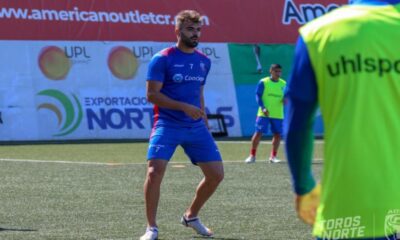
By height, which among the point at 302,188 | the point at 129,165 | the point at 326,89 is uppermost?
the point at 326,89

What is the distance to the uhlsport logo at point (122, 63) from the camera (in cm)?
2681

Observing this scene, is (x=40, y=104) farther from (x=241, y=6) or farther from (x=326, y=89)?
(x=326, y=89)

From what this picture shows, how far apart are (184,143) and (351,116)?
5.41 metres

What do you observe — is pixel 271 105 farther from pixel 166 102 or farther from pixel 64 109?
pixel 166 102

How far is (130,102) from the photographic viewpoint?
88.0ft

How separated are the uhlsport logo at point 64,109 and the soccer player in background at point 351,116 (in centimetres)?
2206

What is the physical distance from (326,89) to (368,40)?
0.24 metres

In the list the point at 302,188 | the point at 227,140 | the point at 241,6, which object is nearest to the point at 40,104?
the point at 227,140

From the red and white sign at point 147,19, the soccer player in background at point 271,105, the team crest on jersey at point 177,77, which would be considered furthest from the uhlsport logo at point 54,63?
the team crest on jersey at point 177,77

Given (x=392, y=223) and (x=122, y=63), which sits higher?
(x=392, y=223)

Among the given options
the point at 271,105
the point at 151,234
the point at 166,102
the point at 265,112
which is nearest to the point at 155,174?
the point at 151,234

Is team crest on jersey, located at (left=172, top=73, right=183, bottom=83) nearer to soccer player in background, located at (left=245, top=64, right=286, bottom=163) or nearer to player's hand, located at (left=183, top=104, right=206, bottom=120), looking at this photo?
player's hand, located at (left=183, top=104, right=206, bottom=120)

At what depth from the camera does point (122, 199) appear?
40.9 ft

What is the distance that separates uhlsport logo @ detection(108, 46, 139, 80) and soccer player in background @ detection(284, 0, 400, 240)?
75.3 feet
